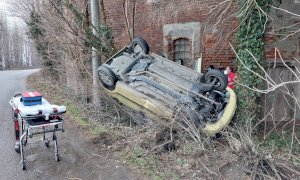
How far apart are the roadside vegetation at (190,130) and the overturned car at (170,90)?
279 millimetres

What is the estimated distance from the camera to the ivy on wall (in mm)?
6344

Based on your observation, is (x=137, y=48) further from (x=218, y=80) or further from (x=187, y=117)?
(x=187, y=117)

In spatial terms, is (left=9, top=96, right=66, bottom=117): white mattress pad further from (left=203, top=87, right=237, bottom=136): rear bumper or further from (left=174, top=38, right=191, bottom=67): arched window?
(left=174, top=38, right=191, bottom=67): arched window

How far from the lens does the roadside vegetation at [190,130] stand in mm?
4727

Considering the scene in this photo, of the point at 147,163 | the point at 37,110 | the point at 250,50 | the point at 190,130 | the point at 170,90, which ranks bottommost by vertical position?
the point at 147,163

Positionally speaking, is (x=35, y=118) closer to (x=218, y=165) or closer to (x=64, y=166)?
(x=64, y=166)

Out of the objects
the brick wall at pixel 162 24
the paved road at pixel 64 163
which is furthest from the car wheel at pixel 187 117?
the brick wall at pixel 162 24

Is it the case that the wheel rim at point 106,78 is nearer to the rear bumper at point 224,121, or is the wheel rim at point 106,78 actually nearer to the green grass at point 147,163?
the green grass at point 147,163

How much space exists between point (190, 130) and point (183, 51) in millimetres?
4876

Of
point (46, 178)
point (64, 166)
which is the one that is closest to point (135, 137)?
point (64, 166)

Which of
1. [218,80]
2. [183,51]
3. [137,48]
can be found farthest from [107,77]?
[183,51]

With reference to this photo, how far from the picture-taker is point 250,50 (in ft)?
21.2

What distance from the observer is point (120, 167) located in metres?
5.35

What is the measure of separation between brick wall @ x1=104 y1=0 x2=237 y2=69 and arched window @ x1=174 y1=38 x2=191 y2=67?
528 mm
